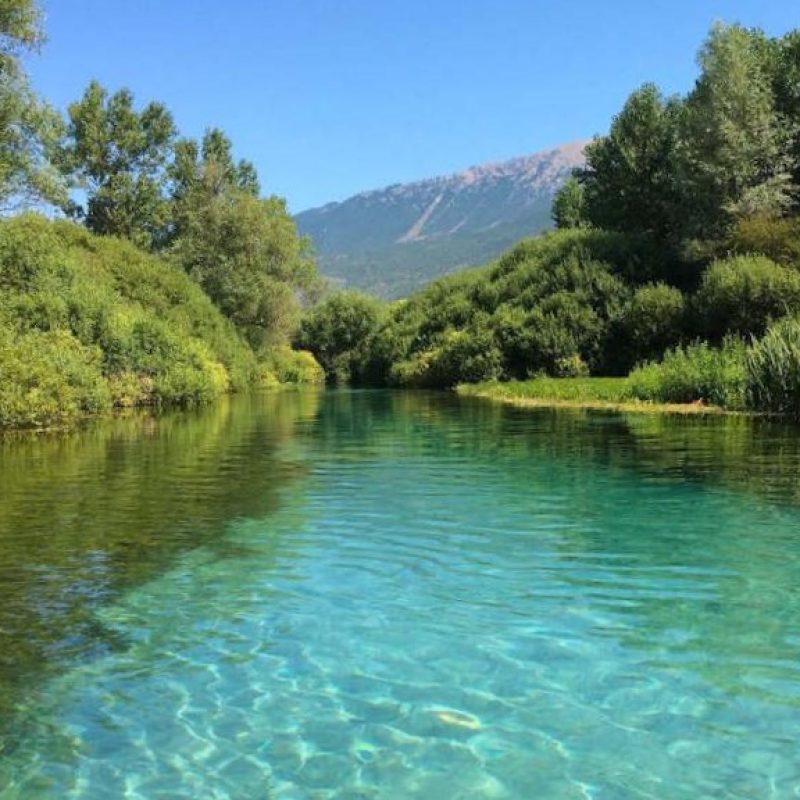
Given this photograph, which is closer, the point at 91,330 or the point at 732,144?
the point at 91,330

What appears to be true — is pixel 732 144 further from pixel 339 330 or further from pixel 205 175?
pixel 339 330

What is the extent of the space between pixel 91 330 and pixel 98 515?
24.3 meters

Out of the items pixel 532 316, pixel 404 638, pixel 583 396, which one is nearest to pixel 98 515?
pixel 404 638

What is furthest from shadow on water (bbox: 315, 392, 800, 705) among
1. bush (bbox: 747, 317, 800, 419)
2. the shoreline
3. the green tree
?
the green tree

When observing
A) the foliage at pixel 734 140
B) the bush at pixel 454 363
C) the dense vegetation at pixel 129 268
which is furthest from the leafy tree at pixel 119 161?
the foliage at pixel 734 140

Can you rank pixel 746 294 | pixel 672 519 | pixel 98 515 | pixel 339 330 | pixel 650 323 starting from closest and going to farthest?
pixel 672 519
pixel 98 515
pixel 746 294
pixel 650 323
pixel 339 330

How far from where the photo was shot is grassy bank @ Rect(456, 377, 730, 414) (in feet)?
97.9

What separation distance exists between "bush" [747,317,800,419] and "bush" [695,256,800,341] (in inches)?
542

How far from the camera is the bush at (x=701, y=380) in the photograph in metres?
28.5

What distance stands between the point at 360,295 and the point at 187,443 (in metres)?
71.0

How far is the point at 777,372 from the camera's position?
2559cm

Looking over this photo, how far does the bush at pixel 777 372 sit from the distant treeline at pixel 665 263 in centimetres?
127

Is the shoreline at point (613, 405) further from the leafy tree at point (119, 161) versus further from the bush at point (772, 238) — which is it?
the leafy tree at point (119, 161)

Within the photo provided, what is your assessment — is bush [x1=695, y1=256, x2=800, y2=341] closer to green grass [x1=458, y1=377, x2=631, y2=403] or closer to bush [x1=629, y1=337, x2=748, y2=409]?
green grass [x1=458, y1=377, x2=631, y2=403]
